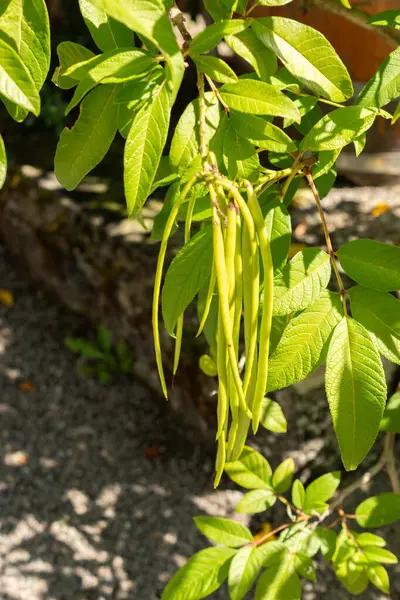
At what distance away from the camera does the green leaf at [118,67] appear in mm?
701

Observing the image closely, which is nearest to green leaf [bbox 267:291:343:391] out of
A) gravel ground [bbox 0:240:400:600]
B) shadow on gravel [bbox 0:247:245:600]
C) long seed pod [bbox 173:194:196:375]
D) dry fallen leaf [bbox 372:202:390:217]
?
long seed pod [bbox 173:194:196:375]

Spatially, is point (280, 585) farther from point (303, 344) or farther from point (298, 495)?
point (303, 344)

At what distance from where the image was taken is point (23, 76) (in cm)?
64

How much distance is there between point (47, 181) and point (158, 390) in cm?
131

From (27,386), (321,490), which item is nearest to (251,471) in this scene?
(321,490)

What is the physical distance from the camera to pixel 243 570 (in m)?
1.27

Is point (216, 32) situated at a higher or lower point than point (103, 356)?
higher

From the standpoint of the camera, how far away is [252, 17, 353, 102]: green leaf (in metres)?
0.75

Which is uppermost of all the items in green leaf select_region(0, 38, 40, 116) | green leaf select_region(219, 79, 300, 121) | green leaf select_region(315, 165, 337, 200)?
green leaf select_region(0, 38, 40, 116)

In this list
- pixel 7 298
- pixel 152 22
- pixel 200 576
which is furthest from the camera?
pixel 7 298

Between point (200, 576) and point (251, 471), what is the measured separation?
1.03ft

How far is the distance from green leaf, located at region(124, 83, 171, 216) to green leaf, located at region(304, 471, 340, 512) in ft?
3.06

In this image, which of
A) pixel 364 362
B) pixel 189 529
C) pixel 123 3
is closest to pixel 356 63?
pixel 189 529

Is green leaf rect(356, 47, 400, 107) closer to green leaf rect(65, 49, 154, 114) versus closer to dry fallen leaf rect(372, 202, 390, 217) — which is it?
green leaf rect(65, 49, 154, 114)
